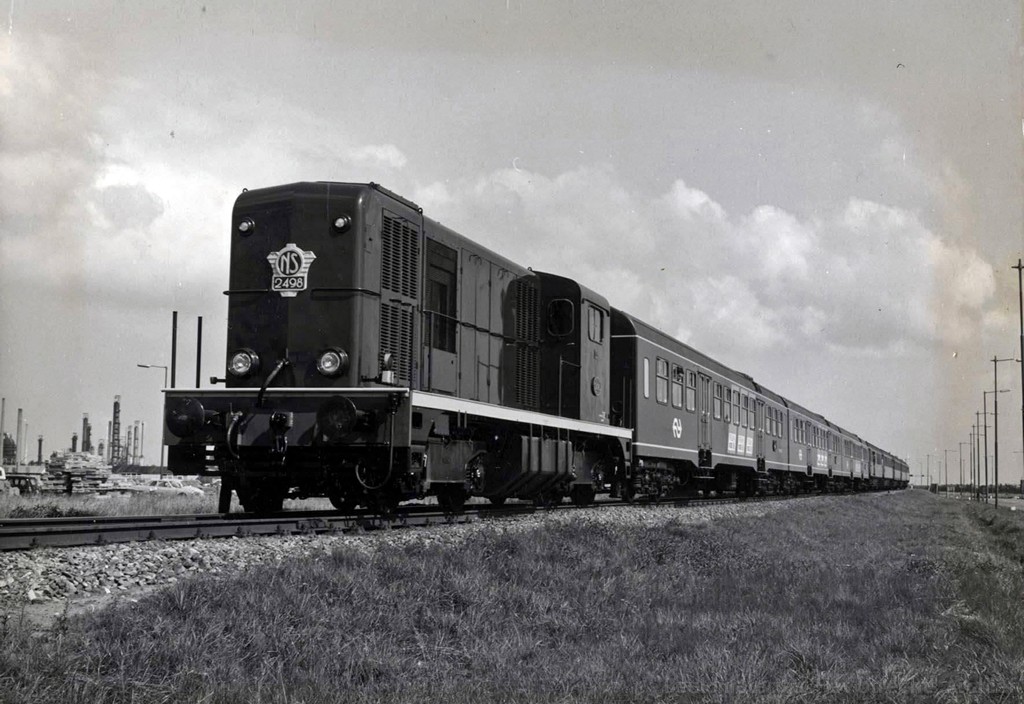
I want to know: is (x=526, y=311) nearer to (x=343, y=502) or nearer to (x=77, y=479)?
(x=343, y=502)

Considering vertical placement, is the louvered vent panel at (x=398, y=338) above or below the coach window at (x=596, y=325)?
below

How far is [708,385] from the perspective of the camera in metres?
24.2

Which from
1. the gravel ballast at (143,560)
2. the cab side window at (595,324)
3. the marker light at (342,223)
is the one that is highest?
the marker light at (342,223)

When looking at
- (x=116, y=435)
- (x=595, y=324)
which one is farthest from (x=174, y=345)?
(x=116, y=435)

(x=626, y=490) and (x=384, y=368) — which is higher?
(x=384, y=368)

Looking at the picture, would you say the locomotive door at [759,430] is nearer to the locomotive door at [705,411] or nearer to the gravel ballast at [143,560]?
the locomotive door at [705,411]

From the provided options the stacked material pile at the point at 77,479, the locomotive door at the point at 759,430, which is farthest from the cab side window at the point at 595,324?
the stacked material pile at the point at 77,479

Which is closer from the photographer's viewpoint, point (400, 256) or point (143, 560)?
point (143, 560)

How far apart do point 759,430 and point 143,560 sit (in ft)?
82.2

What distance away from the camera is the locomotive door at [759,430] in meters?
29.4

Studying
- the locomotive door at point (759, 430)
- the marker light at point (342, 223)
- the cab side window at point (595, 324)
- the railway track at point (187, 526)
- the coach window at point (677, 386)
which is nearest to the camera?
the railway track at point (187, 526)

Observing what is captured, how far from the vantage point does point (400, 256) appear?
11711 millimetres

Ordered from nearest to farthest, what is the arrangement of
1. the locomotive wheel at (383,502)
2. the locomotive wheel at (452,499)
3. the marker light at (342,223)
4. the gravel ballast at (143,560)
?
the gravel ballast at (143,560) → the marker light at (342,223) → the locomotive wheel at (383,502) → the locomotive wheel at (452,499)

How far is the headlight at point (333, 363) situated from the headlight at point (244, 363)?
33.5 inches
